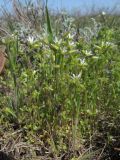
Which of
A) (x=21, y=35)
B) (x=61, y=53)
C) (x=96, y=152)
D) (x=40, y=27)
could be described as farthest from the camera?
(x=40, y=27)

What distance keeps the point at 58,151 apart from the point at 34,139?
0.61 feet

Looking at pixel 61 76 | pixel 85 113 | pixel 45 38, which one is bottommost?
pixel 85 113

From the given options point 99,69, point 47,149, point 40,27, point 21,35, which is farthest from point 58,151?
point 40,27

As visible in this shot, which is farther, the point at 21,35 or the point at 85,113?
the point at 21,35

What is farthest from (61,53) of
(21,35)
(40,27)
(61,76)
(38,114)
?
(40,27)

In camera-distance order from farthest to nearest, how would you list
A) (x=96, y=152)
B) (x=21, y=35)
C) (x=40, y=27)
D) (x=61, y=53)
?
(x=40, y=27) < (x=21, y=35) < (x=96, y=152) < (x=61, y=53)

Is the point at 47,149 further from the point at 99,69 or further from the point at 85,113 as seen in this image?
the point at 99,69

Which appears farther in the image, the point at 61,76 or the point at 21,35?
the point at 21,35

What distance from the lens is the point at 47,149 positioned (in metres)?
4.05

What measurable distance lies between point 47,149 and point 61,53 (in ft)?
2.31

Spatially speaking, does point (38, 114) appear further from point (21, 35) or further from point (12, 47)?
point (21, 35)

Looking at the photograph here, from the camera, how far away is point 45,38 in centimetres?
399

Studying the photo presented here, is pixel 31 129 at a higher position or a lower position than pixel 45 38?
lower

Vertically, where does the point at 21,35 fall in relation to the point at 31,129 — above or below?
above
